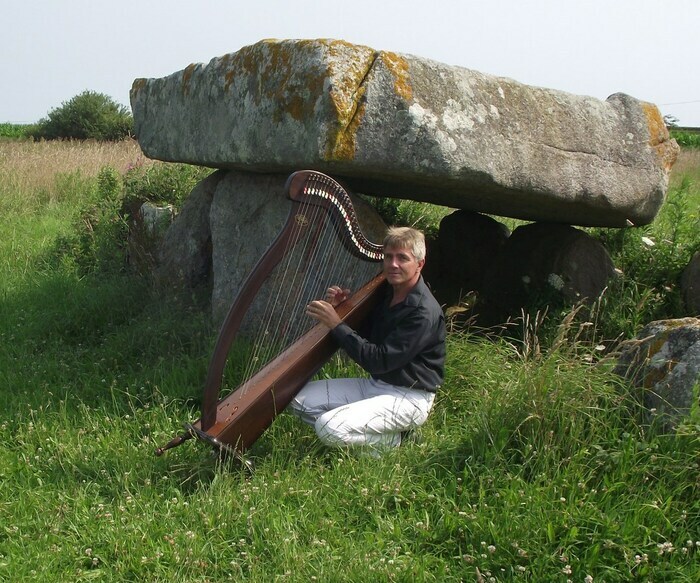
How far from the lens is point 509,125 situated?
4.47 metres

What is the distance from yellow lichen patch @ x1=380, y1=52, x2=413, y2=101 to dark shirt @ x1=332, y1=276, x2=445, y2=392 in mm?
1036

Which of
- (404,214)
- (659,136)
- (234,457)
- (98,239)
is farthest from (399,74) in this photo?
(98,239)

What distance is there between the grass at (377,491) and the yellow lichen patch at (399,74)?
140 cm

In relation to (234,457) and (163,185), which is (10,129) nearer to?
(163,185)

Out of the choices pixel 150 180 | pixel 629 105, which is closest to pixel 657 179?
pixel 629 105

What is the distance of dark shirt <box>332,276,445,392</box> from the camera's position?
12.0 ft

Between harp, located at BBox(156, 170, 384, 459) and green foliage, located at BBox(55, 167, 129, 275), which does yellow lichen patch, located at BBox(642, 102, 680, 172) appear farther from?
green foliage, located at BBox(55, 167, 129, 275)

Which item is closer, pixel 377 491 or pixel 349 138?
pixel 377 491

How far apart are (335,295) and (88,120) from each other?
19.8 m

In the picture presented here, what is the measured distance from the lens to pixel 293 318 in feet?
14.3

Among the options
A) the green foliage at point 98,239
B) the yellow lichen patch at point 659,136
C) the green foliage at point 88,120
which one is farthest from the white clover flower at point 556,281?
the green foliage at point 88,120

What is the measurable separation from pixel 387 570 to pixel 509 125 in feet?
8.68

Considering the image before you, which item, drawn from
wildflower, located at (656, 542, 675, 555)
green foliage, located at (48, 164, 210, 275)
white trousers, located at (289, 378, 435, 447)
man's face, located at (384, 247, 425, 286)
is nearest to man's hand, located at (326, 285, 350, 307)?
man's face, located at (384, 247, 425, 286)

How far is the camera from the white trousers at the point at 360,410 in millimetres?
3568
